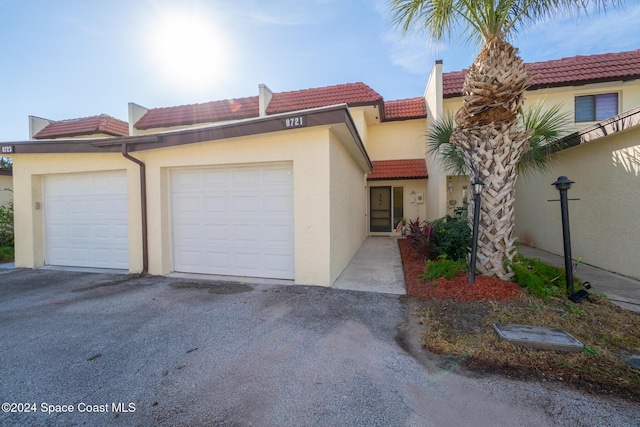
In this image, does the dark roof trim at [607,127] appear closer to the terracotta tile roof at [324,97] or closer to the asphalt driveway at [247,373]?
the asphalt driveway at [247,373]

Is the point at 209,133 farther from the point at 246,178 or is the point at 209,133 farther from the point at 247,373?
the point at 247,373

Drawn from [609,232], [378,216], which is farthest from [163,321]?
[378,216]

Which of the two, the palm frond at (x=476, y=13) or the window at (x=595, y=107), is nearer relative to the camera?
the palm frond at (x=476, y=13)

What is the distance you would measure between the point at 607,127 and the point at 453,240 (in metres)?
3.73

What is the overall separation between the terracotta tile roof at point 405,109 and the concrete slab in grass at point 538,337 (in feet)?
34.5

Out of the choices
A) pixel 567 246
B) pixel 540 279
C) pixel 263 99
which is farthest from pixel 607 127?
pixel 263 99

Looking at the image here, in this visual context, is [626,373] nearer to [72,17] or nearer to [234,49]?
[234,49]

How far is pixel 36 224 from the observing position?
7074mm

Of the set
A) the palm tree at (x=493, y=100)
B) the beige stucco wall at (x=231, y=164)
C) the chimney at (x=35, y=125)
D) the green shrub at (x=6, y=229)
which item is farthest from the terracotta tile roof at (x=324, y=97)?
the chimney at (x=35, y=125)

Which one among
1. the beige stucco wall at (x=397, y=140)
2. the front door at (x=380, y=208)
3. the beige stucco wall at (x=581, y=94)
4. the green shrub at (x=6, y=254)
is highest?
the beige stucco wall at (x=581, y=94)

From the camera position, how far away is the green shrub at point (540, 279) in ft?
14.1

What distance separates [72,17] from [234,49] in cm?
336

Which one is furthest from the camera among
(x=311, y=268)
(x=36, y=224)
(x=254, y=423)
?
(x=36, y=224)

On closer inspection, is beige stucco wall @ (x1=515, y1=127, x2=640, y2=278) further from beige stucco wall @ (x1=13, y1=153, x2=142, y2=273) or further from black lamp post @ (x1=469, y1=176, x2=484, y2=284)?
beige stucco wall @ (x1=13, y1=153, x2=142, y2=273)
